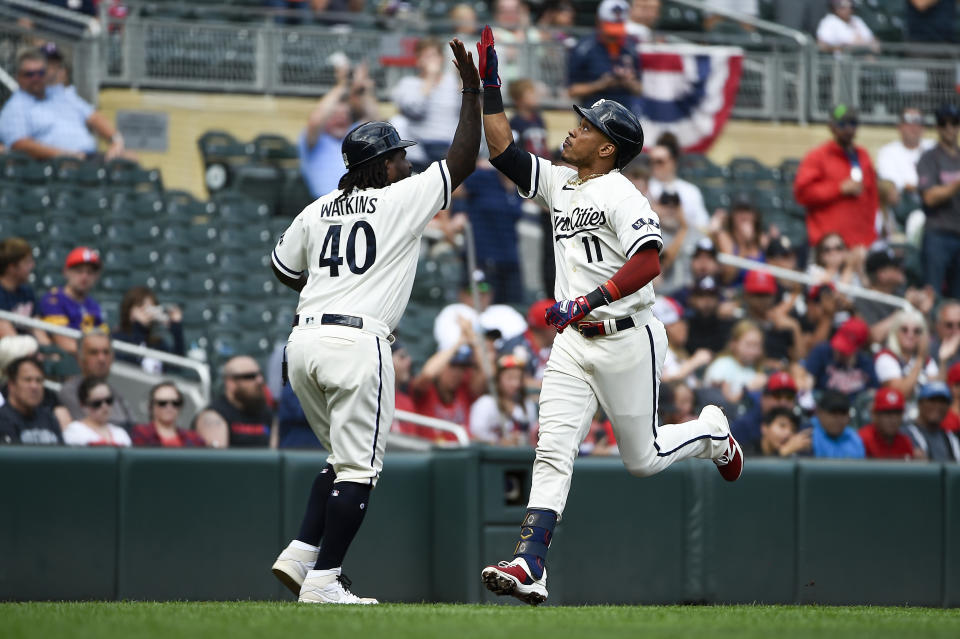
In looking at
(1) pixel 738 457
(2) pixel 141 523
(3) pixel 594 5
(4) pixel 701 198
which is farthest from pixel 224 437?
(3) pixel 594 5

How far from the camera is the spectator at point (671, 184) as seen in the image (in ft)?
31.8

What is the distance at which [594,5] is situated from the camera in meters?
11.9

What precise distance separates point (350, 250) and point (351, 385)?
1.63 ft

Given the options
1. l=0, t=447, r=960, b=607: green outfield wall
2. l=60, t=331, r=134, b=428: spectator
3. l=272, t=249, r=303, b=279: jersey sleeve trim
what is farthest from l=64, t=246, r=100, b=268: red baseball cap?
l=272, t=249, r=303, b=279: jersey sleeve trim

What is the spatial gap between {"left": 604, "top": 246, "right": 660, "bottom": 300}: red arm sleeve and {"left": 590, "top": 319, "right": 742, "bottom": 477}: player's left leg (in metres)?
0.24

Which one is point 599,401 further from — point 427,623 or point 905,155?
point 905,155

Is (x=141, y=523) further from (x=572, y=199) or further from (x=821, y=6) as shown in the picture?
(x=821, y=6)

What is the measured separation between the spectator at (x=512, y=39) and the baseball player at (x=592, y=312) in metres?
5.63

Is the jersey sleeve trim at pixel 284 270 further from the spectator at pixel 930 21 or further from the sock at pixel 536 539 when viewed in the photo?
the spectator at pixel 930 21

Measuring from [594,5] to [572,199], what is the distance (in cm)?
743

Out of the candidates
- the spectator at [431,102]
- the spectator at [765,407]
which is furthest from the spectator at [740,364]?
the spectator at [431,102]

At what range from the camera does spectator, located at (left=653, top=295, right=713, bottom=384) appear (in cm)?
848

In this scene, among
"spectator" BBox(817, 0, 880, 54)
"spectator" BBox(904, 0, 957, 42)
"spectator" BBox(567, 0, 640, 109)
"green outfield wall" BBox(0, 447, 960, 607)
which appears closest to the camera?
"green outfield wall" BBox(0, 447, 960, 607)

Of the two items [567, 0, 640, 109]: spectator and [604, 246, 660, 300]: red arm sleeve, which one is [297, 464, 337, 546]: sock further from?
[567, 0, 640, 109]: spectator
